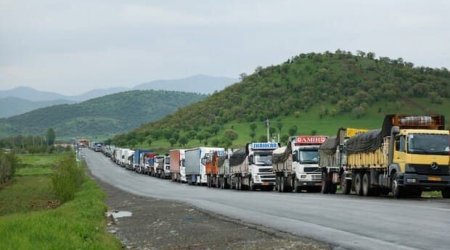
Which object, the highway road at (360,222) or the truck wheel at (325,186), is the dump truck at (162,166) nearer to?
the truck wheel at (325,186)

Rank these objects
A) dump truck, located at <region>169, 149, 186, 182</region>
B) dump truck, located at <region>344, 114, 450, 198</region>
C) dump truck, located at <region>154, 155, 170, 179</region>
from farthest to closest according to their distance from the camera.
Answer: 1. dump truck, located at <region>154, 155, 170, 179</region>
2. dump truck, located at <region>169, 149, 186, 182</region>
3. dump truck, located at <region>344, 114, 450, 198</region>

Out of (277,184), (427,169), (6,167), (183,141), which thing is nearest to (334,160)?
(277,184)

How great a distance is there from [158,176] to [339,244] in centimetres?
8657

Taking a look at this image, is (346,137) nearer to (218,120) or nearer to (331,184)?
(331,184)

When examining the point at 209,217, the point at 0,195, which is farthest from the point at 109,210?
the point at 0,195

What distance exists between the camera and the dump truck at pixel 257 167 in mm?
52469

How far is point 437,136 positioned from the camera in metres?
30.8

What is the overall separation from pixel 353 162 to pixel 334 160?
11.0ft

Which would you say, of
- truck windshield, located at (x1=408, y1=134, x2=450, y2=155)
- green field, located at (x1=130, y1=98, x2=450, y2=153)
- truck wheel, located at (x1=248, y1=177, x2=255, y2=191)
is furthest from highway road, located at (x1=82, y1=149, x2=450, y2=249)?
green field, located at (x1=130, y1=98, x2=450, y2=153)

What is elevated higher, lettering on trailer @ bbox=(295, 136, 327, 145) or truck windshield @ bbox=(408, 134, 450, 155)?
lettering on trailer @ bbox=(295, 136, 327, 145)

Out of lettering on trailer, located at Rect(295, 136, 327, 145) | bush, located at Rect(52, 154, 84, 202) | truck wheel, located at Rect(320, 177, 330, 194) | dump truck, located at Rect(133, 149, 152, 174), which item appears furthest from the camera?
dump truck, located at Rect(133, 149, 152, 174)

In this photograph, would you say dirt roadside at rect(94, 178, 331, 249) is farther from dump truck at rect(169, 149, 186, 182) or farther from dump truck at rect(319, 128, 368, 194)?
dump truck at rect(169, 149, 186, 182)

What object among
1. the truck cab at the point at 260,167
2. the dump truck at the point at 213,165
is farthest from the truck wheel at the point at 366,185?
the dump truck at the point at 213,165

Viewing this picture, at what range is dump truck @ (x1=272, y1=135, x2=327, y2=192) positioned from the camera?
146 feet
